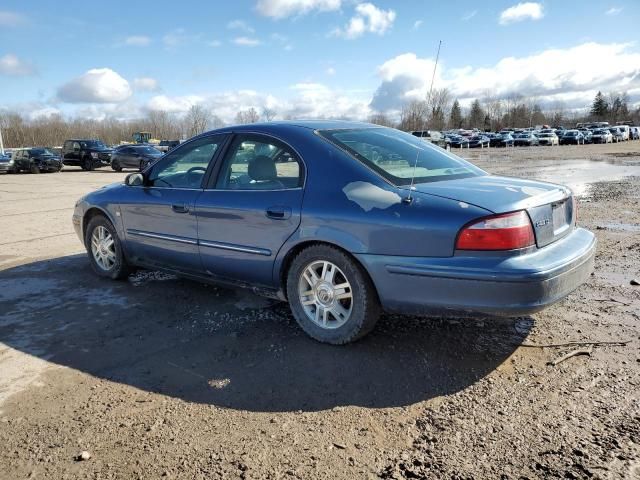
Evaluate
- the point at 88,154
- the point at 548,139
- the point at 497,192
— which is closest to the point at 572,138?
the point at 548,139

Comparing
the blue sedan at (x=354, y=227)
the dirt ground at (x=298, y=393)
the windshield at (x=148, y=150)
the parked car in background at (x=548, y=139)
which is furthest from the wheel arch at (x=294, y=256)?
the parked car in background at (x=548, y=139)

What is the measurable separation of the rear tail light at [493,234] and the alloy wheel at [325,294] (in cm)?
86

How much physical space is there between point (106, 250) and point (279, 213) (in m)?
2.62

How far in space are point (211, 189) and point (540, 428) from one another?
297 centimetres

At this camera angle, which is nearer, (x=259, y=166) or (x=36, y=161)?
(x=259, y=166)

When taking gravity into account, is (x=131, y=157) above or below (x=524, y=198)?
above

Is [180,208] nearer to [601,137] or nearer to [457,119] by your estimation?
[601,137]

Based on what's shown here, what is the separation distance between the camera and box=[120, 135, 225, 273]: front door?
174 inches

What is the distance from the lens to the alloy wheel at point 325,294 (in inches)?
138

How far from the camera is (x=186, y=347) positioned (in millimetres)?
3689

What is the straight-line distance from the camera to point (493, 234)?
295cm

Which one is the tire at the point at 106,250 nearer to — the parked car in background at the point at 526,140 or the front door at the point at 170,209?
the front door at the point at 170,209

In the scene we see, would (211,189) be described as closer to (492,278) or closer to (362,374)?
(362,374)

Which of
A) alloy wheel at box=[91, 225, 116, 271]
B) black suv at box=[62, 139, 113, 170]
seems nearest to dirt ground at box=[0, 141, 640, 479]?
alloy wheel at box=[91, 225, 116, 271]
